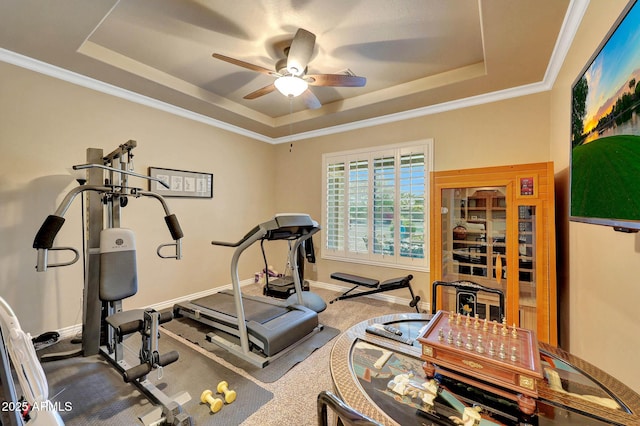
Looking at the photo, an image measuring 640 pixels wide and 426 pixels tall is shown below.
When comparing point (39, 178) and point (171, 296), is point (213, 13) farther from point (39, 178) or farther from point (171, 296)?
point (171, 296)

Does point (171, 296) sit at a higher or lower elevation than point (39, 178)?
lower

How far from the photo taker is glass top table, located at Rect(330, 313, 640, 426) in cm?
88

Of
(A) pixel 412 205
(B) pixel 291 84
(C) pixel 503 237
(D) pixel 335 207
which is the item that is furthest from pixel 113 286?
(C) pixel 503 237

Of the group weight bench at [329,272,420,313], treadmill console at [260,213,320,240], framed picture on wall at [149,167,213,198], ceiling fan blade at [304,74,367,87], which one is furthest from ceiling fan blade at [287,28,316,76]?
weight bench at [329,272,420,313]

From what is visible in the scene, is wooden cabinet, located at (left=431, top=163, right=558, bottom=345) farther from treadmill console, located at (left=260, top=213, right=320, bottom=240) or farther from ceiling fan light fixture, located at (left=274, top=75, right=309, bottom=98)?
ceiling fan light fixture, located at (left=274, top=75, right=309, bottom=98)

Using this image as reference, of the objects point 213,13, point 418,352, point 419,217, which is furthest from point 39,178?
point 419,217

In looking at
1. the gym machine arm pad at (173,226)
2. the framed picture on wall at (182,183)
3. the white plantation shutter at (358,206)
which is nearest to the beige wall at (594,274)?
the white plantation shutter at (358,206)

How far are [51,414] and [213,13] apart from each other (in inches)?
106

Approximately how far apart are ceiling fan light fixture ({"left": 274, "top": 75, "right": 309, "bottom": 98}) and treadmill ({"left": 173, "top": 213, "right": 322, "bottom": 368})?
115 centimetres

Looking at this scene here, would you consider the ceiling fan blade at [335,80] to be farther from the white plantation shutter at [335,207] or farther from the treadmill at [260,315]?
the white plantation shutter at [335,207]

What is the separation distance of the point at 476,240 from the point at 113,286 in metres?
3.43

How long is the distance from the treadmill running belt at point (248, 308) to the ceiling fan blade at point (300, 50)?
2397 millimetres

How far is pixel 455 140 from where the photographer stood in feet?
11.3

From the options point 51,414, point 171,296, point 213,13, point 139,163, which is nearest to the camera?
point 51,414
